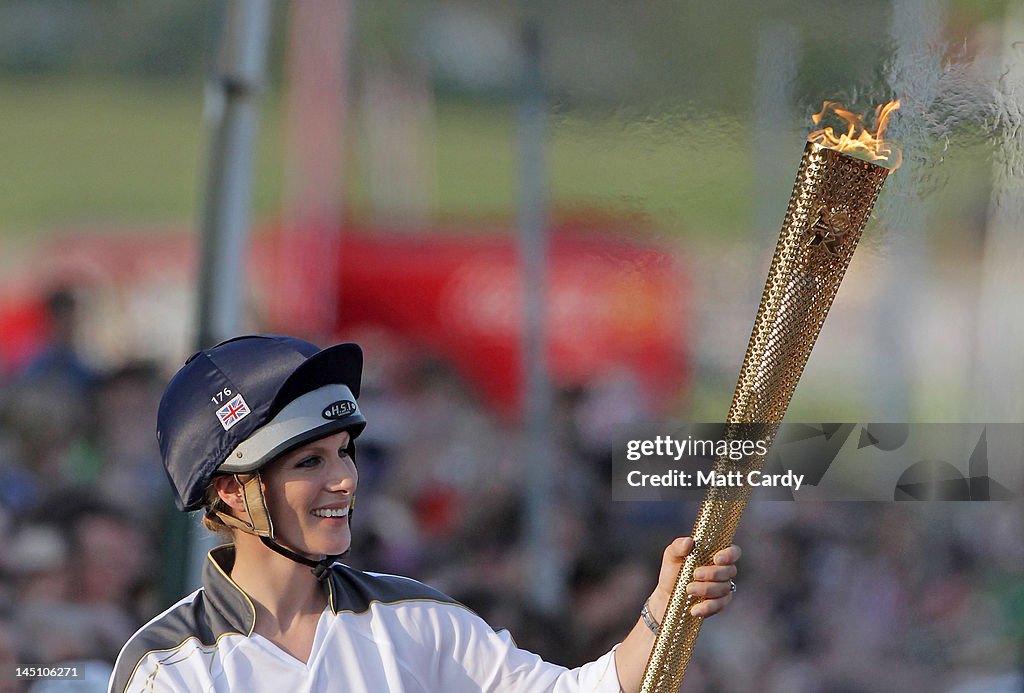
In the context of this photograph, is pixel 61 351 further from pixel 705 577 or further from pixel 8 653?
Answer: pixel 705 577

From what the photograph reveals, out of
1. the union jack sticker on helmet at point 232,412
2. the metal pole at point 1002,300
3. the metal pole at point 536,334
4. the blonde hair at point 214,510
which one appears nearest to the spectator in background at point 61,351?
the metal pole at point 536,334

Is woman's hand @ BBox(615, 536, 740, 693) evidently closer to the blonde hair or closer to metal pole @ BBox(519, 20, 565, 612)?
the blonde hair

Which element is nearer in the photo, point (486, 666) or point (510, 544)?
point (486, 666)

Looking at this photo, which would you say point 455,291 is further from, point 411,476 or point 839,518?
point 839,518

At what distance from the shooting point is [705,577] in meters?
1.97

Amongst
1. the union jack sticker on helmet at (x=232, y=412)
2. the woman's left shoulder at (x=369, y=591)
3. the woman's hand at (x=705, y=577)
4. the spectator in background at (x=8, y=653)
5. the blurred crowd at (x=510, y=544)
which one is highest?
the union jack sticker on helmet at (x=232, y=412)

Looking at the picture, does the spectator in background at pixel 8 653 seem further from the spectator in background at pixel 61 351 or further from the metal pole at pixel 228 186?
the spectator in background at pixel 61 351

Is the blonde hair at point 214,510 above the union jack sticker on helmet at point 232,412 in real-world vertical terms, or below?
below

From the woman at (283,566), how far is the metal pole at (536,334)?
174cm

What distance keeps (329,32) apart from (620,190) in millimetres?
924

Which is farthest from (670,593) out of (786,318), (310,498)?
(310,498)

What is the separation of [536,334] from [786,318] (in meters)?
1.81

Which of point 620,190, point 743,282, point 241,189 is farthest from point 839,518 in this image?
point 241,189

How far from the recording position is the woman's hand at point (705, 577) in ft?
6.48
